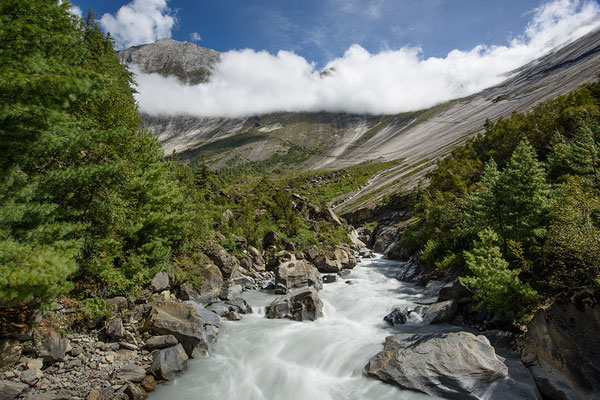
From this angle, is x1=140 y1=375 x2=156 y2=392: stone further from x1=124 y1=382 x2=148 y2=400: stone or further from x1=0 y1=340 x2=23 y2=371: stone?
x1=0 y1=340 x2=23 y2=371: stone

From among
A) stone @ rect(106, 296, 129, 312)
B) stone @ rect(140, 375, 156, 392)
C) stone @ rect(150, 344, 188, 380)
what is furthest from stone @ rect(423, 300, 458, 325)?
stone @ rect(106, 296, 129, 312)

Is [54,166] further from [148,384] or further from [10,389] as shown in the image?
[148,384]

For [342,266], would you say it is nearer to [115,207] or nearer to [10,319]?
[115,207]

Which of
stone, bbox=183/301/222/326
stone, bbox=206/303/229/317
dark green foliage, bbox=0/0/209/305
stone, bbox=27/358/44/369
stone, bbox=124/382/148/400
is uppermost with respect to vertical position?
dark green foliage, bbox=0/0/209/305

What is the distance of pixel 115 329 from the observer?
41.8 feet

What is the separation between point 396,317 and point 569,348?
923 cm

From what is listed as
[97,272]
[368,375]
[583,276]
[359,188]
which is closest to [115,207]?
[97,272]

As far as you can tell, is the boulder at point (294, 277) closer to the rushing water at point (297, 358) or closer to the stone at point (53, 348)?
the rushing water at point (297, 358)

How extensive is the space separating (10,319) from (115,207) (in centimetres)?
564

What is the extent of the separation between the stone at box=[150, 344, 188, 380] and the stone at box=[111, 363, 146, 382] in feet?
1.60

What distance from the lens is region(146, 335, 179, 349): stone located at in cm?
1295

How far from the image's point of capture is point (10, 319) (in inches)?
395

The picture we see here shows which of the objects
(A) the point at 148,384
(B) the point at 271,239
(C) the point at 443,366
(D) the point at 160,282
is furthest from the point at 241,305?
(B) the point at 271,239

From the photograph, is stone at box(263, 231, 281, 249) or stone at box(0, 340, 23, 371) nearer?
stone at box(0, 340, 23, 371)
